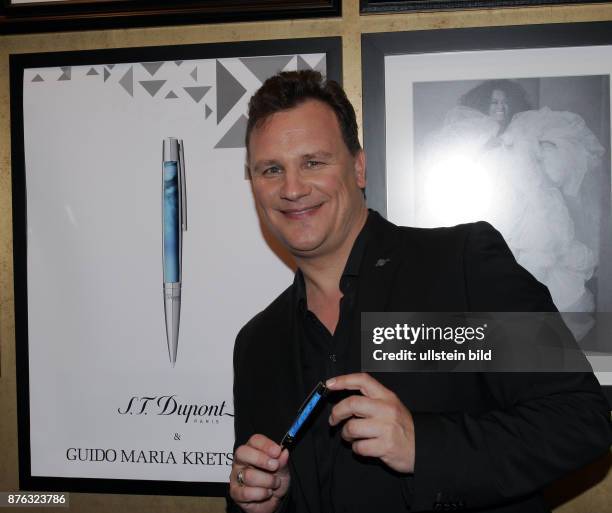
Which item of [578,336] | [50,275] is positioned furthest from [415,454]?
[50,275]

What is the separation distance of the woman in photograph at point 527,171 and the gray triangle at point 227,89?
1.64 feet

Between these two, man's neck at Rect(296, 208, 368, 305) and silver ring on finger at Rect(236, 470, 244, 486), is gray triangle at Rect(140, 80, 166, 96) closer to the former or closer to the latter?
man's neck at Rect(296, 208, 368, 305)

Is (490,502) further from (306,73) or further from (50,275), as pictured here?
(50,275)

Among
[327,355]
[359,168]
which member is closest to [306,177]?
[359,168]

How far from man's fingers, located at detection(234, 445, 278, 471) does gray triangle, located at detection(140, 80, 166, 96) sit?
0.97 meters

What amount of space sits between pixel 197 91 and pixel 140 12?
254 mm

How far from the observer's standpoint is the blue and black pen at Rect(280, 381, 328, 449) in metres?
0.91

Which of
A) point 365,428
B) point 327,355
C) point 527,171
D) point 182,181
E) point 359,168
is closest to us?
point 365,428

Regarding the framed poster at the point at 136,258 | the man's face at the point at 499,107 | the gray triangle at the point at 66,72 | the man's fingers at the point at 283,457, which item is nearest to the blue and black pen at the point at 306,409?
the man's fingers at the point at 283,457

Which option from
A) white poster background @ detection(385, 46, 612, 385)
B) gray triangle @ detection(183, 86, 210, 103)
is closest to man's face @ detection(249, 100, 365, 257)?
white poster background @ detection(385, 46, 612, 385)

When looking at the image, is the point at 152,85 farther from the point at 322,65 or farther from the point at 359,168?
the point at 359,168

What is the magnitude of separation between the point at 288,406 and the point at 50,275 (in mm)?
825

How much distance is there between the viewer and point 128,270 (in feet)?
5.22

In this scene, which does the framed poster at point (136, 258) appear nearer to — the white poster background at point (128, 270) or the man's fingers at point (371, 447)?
the white poster background at point (128, 270)
